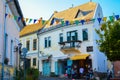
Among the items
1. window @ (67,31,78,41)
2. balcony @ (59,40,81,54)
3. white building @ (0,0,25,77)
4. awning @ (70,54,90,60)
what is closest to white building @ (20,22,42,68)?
balcony @ (59,40,81,54)

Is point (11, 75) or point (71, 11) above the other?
point (71, 11)

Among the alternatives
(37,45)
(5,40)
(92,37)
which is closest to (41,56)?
(37,45)

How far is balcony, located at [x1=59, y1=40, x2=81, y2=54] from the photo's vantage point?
38.6 m

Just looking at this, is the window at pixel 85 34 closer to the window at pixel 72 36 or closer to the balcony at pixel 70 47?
the balcony at pixel 70 47

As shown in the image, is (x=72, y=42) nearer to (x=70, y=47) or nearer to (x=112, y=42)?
(x=70, y=47)

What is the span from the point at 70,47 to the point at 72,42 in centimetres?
77

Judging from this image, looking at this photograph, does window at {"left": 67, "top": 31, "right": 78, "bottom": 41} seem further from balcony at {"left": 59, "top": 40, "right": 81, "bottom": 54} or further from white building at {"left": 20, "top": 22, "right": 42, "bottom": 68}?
white building at {"left": 20, "top": 22, "right": 42, "bottom": 68}

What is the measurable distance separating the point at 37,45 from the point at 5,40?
2772cm

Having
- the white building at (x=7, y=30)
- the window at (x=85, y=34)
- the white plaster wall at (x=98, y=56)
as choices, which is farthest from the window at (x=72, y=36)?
the white building at (x=7, y=30)

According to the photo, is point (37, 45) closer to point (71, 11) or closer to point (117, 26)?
point (71, 11)

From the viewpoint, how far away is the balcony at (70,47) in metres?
38.6

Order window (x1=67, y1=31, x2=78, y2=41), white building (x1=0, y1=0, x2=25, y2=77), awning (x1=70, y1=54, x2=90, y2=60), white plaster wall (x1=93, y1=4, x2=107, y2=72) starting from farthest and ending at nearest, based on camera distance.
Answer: window (x1=67, y1=31, x2=78, y2=41)
white plaster wall (x1=93, y1=4, x2=107, y2=72)
awning (x1=70, y1=54, x2=90, y2=60)
white building (x1=0, y1=0, x2=25, y2=77)

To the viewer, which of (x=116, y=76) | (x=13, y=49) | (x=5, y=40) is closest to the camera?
(x=5, y=40)

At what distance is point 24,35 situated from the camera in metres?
49.2
